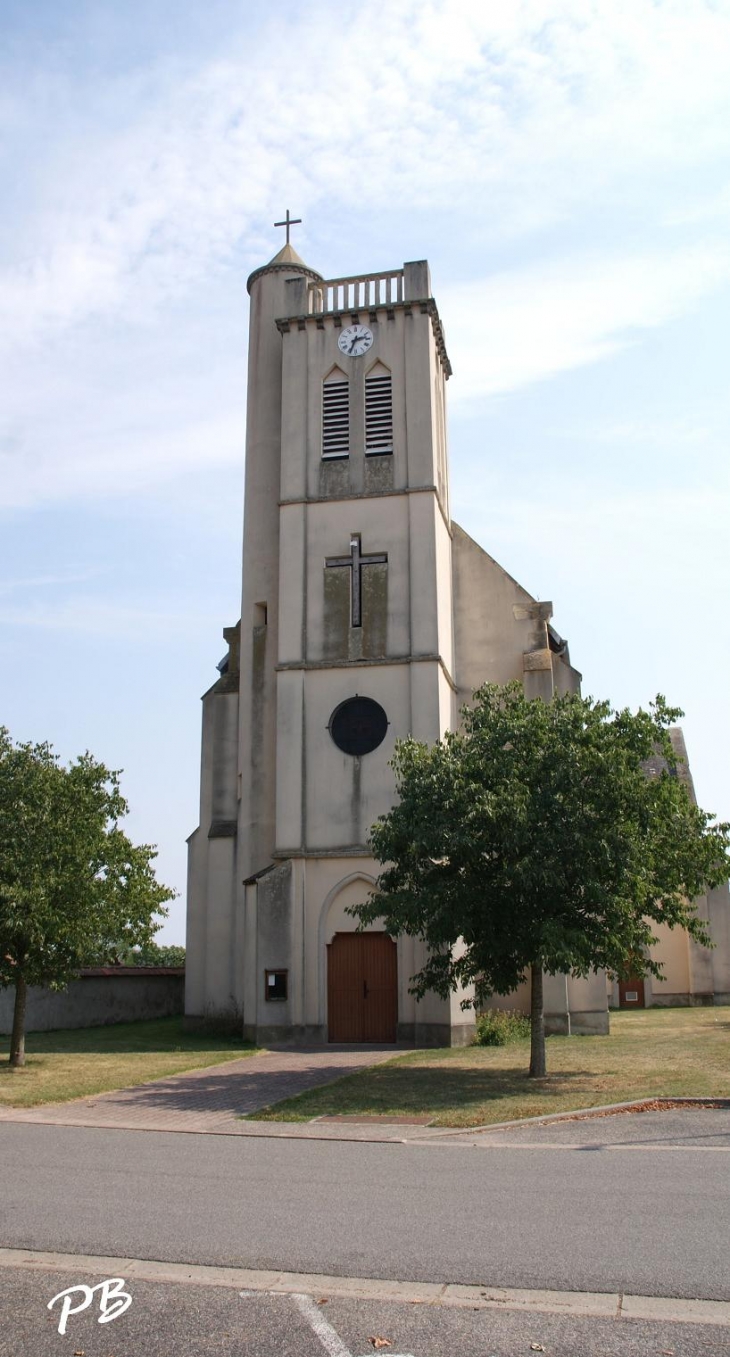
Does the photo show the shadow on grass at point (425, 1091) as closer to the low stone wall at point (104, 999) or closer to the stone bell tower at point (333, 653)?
the stone bell tower at point (333, 653)

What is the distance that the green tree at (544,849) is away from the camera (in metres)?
17.8

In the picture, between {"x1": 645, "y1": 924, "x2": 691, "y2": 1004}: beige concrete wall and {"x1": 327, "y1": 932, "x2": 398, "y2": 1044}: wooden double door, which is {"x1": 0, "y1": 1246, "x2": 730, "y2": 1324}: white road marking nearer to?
{"x1": 327, "y1": 932, "x2": 398, "y2": 1044}: wooden double door

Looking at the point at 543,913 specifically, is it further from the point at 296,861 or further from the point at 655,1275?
the point at 655,1275

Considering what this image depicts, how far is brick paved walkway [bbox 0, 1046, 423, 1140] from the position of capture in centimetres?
1392

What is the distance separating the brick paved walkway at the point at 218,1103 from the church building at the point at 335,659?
3350mm

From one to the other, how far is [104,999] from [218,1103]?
20.0 metres

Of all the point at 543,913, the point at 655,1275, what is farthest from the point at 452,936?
the point at 655,1275

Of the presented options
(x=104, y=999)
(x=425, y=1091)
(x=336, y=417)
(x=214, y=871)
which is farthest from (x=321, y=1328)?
(x=104, y=999)

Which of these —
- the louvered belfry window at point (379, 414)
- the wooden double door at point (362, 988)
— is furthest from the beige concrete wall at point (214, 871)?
the louvered belfry window at point (379, 414)

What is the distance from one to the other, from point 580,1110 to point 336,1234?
7182 mm

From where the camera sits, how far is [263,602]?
29.6m

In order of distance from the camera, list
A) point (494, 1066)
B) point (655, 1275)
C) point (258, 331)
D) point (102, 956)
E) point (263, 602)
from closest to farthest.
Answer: point (655, 1275)
point (494, 1066)
point (102, 956)
point (263, 602)
point (258, 331)

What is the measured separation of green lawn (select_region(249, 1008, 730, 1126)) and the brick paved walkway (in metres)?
0.59

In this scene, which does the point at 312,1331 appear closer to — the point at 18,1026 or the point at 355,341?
the point at 18,1026
